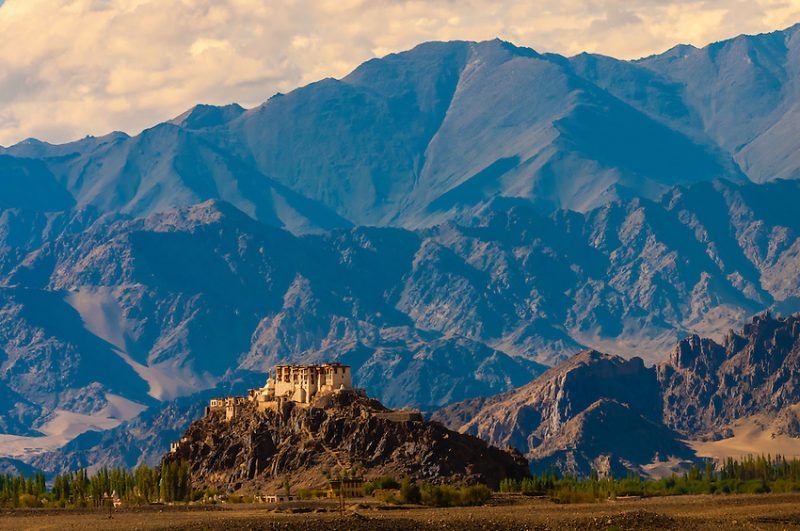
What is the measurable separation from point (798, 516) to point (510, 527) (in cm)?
3293

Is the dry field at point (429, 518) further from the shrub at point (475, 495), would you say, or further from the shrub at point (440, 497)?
the shrub at point (440, 497)

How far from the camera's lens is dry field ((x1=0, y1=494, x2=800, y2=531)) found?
163875 millimetres

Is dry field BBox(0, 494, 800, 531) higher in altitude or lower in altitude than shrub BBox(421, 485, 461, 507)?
lower

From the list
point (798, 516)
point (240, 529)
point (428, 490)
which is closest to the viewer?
point (240, 529)

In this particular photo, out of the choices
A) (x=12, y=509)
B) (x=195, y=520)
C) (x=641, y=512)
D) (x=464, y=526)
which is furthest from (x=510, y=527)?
(x=12, y=509)

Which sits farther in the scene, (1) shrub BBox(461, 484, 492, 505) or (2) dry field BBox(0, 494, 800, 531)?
(1) shrub BBox(461, 484, 492, 505)

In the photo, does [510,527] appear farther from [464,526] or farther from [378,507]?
[378,507]

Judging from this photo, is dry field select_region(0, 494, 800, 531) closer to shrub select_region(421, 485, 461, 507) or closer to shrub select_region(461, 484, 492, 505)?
shrub select_region(461, 484, 492, 505)

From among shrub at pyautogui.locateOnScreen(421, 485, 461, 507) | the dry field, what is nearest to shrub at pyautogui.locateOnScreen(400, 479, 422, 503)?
shrub at pyautogui.locateOnScreen(421, 485, 461, 507)

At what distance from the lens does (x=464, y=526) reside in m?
164

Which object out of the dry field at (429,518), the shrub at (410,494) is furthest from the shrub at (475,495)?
the shrub at (410,494)

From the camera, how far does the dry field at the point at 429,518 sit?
164m

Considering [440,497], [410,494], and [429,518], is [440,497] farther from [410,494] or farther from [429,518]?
[429,518]

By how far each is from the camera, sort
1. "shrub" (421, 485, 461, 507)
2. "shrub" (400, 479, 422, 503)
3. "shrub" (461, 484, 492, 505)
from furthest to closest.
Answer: "shrub" (461, 484, 492, 505) → "shrub" (400, 479, 422, 503) → "shrub" (421, 485, 461, 507)
